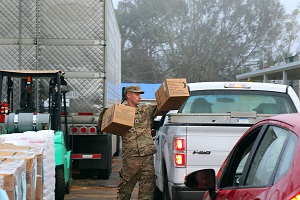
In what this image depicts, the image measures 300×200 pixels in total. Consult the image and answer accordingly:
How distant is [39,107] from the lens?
12.2 m

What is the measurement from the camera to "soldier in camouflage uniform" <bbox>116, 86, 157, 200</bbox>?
7562mm

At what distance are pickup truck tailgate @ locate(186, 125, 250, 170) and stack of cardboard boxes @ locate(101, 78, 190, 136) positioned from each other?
41cm

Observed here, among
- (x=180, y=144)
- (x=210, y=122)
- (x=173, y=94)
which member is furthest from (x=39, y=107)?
(x=173, y=94)

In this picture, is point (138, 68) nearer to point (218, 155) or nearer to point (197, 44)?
point (197, 44)

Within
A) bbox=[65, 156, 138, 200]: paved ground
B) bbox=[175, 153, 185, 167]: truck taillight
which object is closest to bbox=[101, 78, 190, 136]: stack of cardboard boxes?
bbox=[175, 153, 185, 167]: truck taillight

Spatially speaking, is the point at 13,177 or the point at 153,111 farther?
the point at 153,111

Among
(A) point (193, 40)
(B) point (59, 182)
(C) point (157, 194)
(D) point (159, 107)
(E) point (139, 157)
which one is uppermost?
(A) point (193, 40)

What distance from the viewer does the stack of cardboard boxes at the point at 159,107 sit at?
274 inches

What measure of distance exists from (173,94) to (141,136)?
104 centimetres

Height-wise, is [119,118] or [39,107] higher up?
[119,118]

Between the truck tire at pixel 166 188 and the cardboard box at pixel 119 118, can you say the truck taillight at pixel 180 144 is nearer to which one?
the cardboard box at pixel 119 118

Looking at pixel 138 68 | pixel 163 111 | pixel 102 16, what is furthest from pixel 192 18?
pixel 163 111

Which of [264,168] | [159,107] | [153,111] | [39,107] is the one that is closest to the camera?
[264,168]

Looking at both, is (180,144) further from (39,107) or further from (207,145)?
(39,107)
